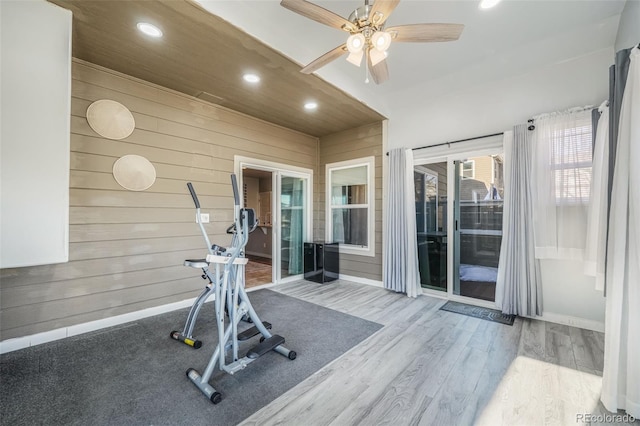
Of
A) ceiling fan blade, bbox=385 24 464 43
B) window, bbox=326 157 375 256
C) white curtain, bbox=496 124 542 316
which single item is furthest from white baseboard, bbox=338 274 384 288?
ceiling fan blade, bbox=385 24 464 43

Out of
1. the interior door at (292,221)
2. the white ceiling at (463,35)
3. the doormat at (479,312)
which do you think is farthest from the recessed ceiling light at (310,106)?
the doormat at (479,312)

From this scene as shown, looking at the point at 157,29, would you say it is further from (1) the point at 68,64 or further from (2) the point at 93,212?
(2) the point at 93,212

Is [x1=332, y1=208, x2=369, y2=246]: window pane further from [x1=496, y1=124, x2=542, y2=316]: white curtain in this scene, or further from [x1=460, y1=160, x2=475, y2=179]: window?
[x1=496, y1=124, x2=542, y2=316]: white curtain

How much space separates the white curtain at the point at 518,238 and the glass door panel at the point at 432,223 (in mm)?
805

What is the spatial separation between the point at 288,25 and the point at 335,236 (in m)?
3.66

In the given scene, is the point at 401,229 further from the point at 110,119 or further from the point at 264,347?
the point at 110,119

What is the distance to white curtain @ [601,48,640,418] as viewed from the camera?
163 centimetres

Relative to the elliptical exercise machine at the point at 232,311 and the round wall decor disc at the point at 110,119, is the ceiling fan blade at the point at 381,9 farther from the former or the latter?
the round wall decor disc at the point at 110,119

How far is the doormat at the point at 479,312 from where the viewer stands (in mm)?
3174

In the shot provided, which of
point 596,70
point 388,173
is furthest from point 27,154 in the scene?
point 596,70

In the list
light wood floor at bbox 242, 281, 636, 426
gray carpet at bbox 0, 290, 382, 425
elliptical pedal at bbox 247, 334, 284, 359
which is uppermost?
elliptical pedal at bbox 247, 334, 284, 359

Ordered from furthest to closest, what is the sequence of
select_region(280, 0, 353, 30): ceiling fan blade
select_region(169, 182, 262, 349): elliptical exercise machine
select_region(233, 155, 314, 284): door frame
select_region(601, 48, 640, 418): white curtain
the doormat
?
select_region(233, 155, 314, 284): door frame, the doormat, select_region(169, 182, 262, 349): elliptical exercise machine, select_region(280, 0, 353, 30): ceiling fan blade, select_region(601, 48, 640, 418): white curtain

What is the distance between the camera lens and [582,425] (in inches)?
63.5

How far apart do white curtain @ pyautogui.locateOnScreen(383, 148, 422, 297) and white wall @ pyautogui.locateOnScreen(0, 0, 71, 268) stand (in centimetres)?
395
